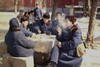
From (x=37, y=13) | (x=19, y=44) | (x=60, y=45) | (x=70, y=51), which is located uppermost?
(x=37, y=13)

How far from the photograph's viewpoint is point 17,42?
3.81 meters

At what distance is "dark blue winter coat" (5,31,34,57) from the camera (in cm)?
378

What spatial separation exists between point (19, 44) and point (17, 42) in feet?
0.24

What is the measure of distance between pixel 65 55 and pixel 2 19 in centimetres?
1222

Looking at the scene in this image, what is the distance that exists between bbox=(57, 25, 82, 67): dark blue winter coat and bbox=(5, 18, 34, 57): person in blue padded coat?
80 centimetres

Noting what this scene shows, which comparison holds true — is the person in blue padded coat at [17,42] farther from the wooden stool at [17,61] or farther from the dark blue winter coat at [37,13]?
the dark blue winter coat at [37,13]

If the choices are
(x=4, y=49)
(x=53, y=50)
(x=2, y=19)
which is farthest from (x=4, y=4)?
(x=53, y=50)

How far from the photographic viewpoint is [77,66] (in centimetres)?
417

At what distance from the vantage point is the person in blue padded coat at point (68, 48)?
4004mm

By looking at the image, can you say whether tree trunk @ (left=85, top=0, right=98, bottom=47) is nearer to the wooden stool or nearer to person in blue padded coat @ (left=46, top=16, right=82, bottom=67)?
person in blue padded coat @ (left=46, top=16, right=82, bottom=67)

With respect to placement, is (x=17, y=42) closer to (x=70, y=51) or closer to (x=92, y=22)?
(x=70, y=51)

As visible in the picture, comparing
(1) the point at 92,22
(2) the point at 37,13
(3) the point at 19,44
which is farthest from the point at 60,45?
(2) the point at 37,13

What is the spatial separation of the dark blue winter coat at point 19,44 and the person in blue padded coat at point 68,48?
0.63m

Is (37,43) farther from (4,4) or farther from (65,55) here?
(4,4)
